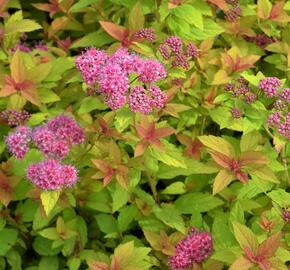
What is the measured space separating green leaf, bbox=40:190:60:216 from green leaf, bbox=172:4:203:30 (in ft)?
3.30

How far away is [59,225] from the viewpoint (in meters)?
2.20

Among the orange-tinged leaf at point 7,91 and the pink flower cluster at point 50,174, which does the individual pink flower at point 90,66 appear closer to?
the pink flower cluster at point 50,174

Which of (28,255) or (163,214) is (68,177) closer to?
(163,214)

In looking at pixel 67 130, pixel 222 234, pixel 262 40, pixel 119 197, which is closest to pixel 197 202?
pixel 222 234

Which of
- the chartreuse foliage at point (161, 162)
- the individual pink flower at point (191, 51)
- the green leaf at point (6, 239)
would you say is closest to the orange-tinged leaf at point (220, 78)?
the chartreuse foliage at point (161, 162)

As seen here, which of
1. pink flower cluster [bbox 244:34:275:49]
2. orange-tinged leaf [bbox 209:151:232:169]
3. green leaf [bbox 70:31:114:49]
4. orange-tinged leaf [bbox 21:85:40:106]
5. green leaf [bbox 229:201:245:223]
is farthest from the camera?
pink flower cluster [bbox 244:34:275:49]

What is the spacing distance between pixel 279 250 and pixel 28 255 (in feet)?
3.67

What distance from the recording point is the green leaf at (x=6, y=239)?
7.37 ft

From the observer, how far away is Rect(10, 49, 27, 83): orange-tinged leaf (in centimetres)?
232

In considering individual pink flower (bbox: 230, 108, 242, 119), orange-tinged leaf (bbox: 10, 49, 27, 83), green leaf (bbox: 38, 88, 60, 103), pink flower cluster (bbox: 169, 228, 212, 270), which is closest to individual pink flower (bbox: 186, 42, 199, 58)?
individual pink flower (bbox: 230, 108, 242, 119)

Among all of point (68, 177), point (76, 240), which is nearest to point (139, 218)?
point (76, 240)

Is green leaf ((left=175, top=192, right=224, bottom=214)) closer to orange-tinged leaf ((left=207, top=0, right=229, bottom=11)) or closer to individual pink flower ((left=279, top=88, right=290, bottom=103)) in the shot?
individual pink flower ((left=279, top=88, right=290, bottom=103))

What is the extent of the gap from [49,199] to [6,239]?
0.50m

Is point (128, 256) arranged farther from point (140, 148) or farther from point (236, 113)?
point (236, 113)
